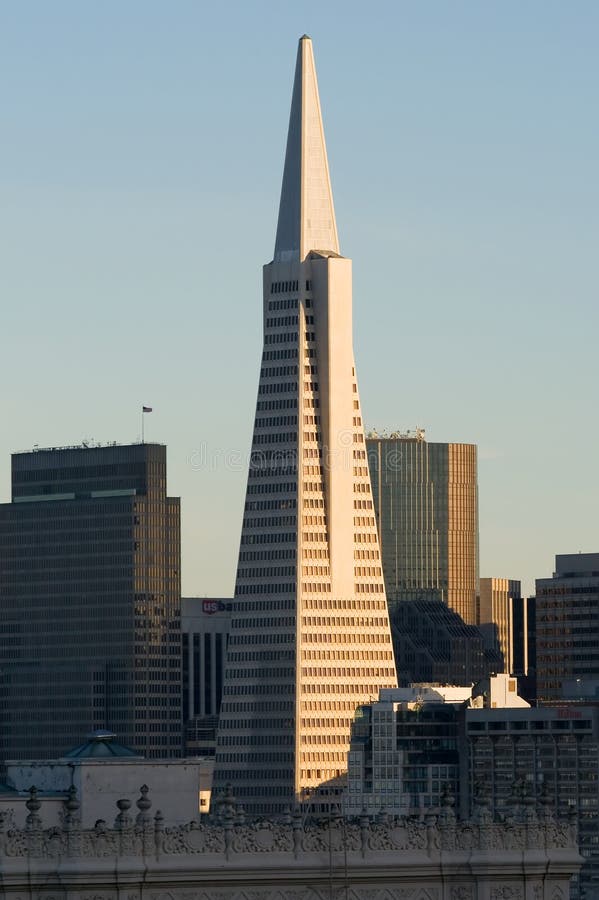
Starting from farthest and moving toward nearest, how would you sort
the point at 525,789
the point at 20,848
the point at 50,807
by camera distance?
1. the point at 50,807
2. the point at 525,789
3. the point at 20,848

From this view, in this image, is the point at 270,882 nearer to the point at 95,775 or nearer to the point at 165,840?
the point at 165,840

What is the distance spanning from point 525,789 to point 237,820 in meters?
11.6

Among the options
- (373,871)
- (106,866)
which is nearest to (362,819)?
(373,871)

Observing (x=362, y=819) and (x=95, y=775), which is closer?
(x=362, y=819)

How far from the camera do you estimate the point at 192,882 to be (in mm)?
107938

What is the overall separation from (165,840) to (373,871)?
25.3 feet

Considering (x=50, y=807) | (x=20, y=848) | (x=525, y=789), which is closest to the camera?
(x=20, y=848)

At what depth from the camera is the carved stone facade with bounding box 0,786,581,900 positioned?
10631cm

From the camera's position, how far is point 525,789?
116 meters

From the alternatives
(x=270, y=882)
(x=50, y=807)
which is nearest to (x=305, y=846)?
(x=270, y=882)

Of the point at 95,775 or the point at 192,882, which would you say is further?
the point at 95,775

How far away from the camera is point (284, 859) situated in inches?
4311

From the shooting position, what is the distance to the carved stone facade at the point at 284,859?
106312mm

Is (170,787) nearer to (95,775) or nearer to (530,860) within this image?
(95,775)
